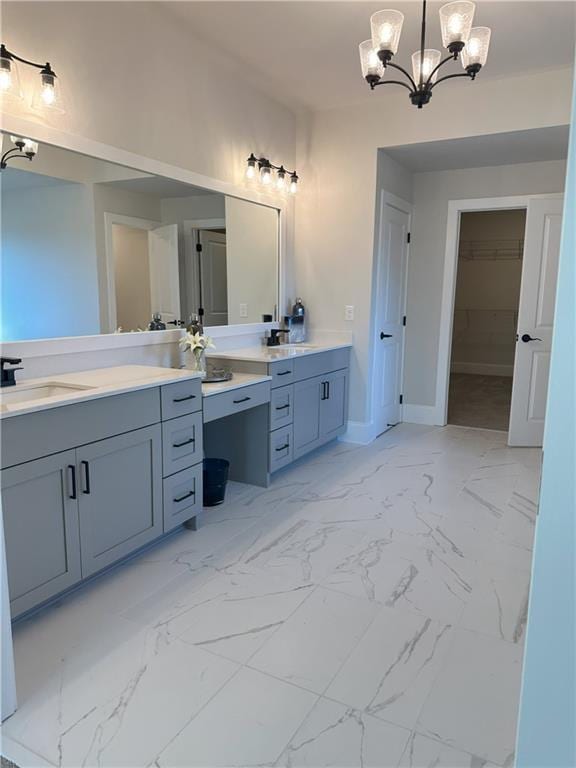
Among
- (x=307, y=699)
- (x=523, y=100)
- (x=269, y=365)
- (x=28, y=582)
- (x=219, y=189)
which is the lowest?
(x=307, y=699)

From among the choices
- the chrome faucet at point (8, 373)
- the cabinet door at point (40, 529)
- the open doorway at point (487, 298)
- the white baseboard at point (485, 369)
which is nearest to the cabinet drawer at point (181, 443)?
the cabinet door at point (40, 529)

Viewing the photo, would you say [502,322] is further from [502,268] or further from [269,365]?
[269,365]

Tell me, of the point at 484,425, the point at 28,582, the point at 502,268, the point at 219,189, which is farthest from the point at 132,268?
the point at 502,268

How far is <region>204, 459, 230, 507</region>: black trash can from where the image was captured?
3.14m

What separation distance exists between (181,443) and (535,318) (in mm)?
3358

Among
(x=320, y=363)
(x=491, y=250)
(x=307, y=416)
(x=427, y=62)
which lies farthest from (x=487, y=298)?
(x=427, y=62)

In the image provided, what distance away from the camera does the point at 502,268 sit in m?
7.95

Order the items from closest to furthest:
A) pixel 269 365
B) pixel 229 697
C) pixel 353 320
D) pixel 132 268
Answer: pixel 229 697 < pixel 132 268 < pixel 269 365 < pixel 353 320

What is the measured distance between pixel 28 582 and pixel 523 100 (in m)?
4.18

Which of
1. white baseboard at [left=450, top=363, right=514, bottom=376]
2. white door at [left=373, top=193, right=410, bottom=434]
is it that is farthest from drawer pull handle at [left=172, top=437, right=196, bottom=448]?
white baseboard at [left=450, top=363, right=514, bottom=376]

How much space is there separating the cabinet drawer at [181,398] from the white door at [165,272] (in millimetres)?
742

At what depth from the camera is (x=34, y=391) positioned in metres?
2.30

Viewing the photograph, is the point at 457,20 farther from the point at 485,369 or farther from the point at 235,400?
the point at 485,369

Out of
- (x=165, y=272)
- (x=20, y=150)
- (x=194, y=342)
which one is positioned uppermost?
(x=20, y=150)
